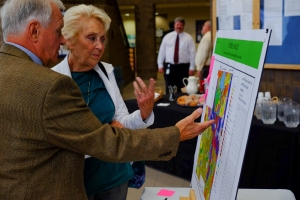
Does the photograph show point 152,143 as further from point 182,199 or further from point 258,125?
point 258,125

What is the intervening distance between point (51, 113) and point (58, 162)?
19 cm

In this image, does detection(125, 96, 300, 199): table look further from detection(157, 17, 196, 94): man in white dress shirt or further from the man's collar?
detection(157, 17, 196, 94): man in white dress shirt

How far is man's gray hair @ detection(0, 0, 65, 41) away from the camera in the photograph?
3.92 feet

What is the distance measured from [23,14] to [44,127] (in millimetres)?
358

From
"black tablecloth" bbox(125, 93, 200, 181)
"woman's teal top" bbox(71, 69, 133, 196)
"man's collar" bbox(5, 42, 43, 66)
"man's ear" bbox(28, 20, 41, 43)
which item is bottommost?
"black tablecloth" bbox(125, 93, 200, 181)

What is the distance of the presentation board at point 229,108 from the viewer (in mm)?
1076

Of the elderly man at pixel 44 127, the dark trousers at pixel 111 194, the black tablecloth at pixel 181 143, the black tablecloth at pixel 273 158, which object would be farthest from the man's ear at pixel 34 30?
the black tablecloth at pixel 181 143

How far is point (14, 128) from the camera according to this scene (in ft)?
3.79

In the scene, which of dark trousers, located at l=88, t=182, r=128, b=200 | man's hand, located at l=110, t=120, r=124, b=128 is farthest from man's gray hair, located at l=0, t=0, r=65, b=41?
dark trousers, located at l=88, t=182, r=128, b=200

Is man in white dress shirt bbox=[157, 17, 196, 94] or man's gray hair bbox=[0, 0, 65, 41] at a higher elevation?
man's gray hair bbox=[0, 0, 65, 41]

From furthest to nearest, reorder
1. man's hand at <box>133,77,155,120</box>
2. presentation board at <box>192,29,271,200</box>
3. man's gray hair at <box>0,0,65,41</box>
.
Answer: man's hand at <box>133,77,155,120</box> → man's gray hair at <box>0,0,65,41</box> → presentation board at <box>192,29,271,200</box>

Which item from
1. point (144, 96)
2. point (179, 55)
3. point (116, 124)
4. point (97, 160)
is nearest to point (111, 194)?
point (97, 160)

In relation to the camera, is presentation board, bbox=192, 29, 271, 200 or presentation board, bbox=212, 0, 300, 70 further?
presentation board, bbox=212, 0, 300, 70

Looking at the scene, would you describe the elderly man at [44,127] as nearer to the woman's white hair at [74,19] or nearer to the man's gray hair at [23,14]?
the man's gray hair at [23,14]
